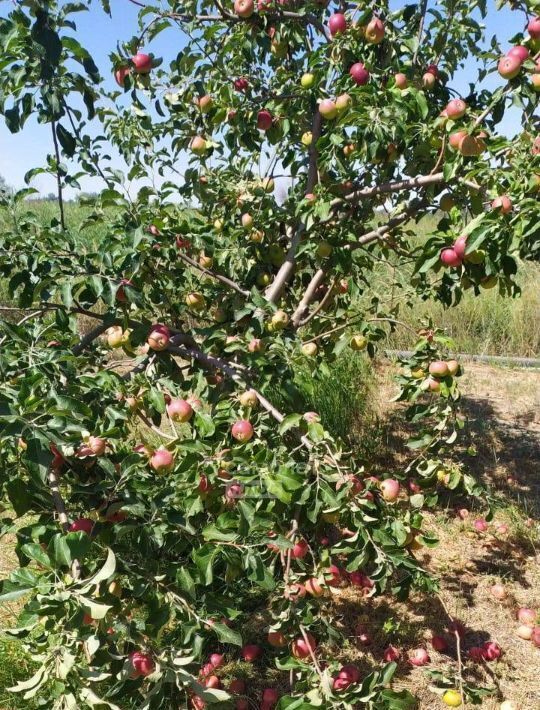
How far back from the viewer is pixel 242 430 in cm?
175

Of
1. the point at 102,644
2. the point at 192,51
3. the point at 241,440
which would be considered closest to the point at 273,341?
the point at 241,440

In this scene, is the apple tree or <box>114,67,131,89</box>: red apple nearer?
the apple tree

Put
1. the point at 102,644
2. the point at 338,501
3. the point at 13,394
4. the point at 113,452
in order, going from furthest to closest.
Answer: the point at 113,452
the point at 338,501
the point at 102,644
the point at 13,394

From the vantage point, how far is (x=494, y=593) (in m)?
2.44

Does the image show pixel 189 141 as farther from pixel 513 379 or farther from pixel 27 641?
pixel 513 379

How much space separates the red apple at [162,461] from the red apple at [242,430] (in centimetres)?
20

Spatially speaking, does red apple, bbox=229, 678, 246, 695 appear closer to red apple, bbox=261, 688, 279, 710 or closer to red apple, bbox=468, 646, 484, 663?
red apple, bbox=261, 688, 279, 710

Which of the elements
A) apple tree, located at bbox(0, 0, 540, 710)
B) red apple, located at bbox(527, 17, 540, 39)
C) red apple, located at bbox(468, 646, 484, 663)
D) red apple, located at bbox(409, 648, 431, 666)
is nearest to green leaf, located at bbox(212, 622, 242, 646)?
apple tree, located at bbox(0, 0, 540, 710)

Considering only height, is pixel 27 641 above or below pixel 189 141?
below

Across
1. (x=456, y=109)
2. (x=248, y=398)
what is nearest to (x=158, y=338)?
(x=248, y=398)

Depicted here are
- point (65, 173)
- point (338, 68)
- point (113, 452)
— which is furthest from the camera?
point (338, 68)

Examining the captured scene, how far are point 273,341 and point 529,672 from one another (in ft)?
4.85

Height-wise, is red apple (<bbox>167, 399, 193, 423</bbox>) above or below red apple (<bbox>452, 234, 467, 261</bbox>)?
below

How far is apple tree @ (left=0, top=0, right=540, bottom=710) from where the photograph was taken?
1366 mm
